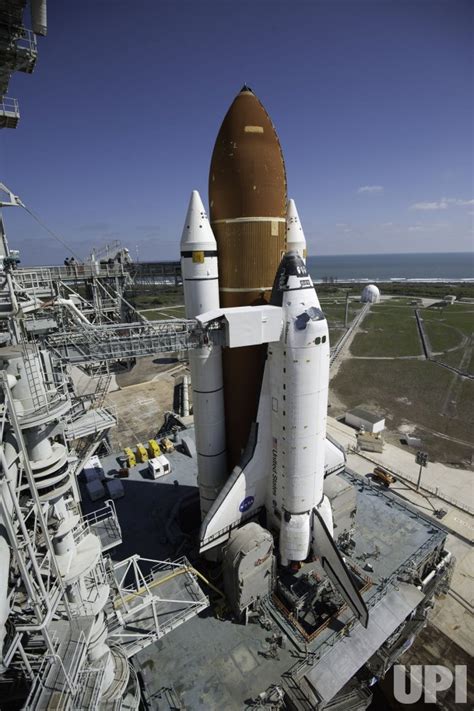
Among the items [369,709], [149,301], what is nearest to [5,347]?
[369,709]

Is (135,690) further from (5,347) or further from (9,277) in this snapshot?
(9,277)

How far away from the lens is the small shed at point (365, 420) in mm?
31625

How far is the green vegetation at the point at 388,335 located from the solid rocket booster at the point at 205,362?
44997 millimetres

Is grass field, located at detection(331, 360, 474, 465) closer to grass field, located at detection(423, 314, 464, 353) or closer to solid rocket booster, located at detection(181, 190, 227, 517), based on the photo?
grass field, located at detection(423, 314, 464, 353)

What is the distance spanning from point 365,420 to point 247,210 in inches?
993

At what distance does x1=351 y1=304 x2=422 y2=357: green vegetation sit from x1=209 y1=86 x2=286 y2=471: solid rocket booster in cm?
4537

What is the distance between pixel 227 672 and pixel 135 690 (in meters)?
3.19

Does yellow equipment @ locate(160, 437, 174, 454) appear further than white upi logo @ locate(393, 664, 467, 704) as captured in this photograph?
Yes

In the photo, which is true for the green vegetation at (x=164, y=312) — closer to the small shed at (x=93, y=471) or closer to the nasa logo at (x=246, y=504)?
the small shed at (x=93, y=471)

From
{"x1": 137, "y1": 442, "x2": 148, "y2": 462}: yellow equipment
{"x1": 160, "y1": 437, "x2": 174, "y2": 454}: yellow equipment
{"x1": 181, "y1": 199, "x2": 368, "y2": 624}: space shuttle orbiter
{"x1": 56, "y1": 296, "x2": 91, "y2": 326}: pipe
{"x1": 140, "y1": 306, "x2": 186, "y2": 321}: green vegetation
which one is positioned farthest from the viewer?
{"x1": 140, "y1": 306, "x2": 186, "y2": 321}: green vegetation

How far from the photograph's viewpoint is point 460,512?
2206cm

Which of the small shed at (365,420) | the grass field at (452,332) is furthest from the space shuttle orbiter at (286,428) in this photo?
the grass field at (452,332)

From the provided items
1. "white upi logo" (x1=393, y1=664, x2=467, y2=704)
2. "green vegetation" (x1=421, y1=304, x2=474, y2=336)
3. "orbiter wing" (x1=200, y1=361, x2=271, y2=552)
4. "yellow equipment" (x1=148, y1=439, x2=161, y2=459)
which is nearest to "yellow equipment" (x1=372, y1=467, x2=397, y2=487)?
"white upi logo" (x1=393, y1=664, x2=467, y2=704)

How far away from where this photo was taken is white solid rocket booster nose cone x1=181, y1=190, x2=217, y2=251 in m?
12.9
